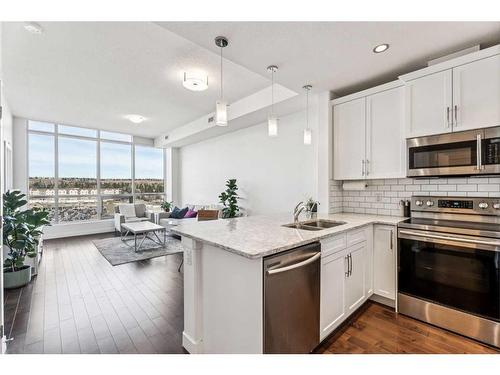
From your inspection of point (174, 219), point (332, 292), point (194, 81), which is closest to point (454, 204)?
point (332, 292)

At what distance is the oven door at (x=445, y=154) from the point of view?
2.12 metres

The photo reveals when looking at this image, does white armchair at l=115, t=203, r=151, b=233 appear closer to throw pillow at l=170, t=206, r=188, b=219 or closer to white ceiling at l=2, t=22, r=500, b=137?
throw pillow at l=170, t=206, r=188, b=219

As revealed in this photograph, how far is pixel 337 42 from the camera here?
2.07m

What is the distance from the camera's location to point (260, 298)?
4.53 feet

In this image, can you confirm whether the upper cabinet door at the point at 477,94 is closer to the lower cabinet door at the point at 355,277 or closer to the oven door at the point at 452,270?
the oven door at the point at 452,270

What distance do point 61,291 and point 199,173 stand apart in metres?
4.49

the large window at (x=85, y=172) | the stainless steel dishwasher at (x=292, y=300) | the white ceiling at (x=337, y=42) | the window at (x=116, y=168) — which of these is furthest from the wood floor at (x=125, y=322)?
the window at (x=116, y=168)

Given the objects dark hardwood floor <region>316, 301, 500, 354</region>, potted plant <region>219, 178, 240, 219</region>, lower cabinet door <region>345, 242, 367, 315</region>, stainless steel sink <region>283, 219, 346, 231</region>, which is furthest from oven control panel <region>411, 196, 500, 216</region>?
potted plant <region>219, 178, 240, 219</region>

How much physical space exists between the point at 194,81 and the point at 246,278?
2634mm

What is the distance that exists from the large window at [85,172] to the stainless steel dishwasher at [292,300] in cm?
710
